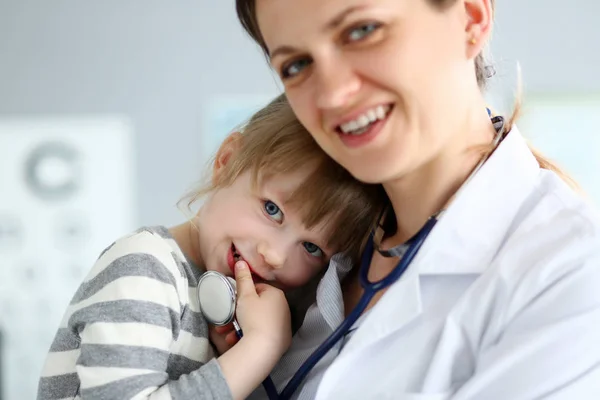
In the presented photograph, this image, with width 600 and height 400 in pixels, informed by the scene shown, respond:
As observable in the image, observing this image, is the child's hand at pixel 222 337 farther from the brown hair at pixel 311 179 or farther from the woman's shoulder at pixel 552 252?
the woman's shoulder at pixel 552 252

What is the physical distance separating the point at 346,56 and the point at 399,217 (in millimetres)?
370

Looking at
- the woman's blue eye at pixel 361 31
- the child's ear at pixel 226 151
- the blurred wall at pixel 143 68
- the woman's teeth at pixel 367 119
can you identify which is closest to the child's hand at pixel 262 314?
the child's ear at pixel 226 151

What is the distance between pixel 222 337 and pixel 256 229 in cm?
20

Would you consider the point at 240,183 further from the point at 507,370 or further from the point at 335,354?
the point at 507,370

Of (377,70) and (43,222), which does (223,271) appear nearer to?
(377,70)

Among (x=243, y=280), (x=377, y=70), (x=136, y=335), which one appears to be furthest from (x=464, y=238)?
(x=136, y=335)

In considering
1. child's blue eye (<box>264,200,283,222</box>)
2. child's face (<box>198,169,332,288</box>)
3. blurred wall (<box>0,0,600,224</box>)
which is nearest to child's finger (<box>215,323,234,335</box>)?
child's face (<box>198,169,332,288</box>)

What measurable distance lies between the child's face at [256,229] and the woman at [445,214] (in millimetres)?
182

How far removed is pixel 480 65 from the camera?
1311 millimetres

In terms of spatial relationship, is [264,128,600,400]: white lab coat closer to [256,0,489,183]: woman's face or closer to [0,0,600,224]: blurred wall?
[256,0,489,183]: woman's face

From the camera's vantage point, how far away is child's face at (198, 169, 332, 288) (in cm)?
131

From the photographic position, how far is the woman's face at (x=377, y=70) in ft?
3.35

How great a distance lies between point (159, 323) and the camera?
1122 mm

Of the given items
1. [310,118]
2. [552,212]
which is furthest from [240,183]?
[552,212]
